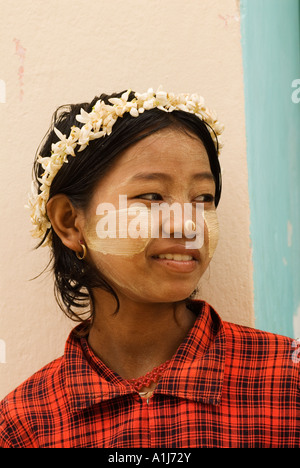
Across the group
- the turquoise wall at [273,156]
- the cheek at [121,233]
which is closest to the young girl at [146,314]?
the cheek at [121,233]

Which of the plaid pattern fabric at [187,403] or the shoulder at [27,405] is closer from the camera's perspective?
the plaid pattern fabric at [187,403]

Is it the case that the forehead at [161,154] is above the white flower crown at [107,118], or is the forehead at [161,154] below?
below

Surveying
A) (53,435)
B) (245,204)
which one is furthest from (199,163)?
(53,435)

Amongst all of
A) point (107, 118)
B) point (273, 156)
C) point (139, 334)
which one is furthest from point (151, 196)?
point (273, 156)

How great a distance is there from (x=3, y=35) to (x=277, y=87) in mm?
698

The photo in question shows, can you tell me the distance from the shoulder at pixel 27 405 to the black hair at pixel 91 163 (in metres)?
0.15

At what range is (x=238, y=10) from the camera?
59.9 inches

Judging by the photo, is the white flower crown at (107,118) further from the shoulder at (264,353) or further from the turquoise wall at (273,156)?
the shoulder at (264,353)

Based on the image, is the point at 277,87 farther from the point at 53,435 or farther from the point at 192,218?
the point at 53,435

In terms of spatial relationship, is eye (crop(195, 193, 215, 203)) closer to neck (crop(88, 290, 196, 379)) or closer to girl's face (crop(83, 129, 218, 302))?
girl's face (crop(83, 129, 218, 302))

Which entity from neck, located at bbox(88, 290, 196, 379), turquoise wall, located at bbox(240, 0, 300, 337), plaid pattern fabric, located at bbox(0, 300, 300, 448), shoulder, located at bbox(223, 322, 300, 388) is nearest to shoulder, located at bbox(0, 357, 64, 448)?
plaid pattern fabric, located at bbox(0, 300, 300, 448)

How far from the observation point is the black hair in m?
1.27

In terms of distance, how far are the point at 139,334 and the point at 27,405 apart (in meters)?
0.28

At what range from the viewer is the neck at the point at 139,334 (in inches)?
52.2
